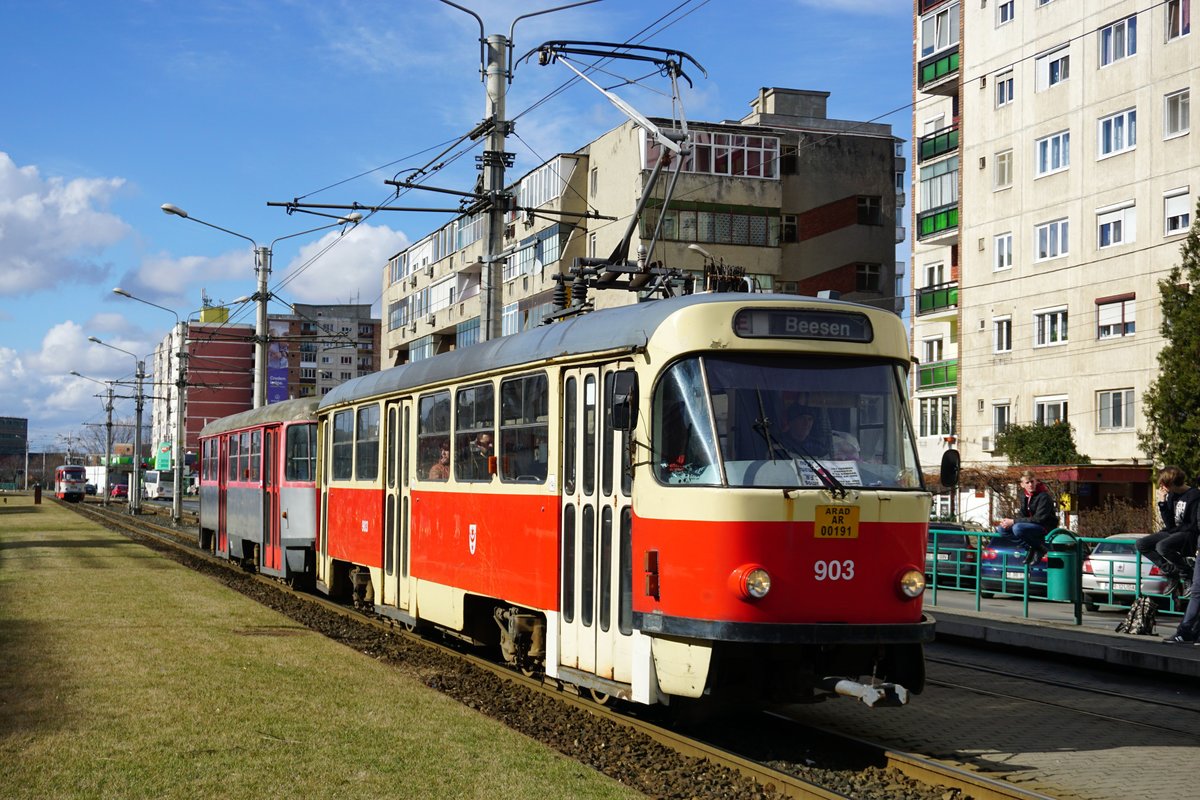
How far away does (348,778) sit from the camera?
→ 8109 mm

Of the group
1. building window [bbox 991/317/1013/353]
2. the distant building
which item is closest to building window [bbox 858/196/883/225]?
building window [bbox 991/317/1013/353]

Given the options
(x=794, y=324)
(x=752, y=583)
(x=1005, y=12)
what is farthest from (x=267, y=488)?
(x=1005, y=12)

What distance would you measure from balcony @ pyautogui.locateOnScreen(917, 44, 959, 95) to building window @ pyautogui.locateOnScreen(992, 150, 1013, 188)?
14.9 ft

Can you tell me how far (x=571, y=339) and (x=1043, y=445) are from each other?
31151mm

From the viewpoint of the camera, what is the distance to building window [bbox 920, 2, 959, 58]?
1863 inches

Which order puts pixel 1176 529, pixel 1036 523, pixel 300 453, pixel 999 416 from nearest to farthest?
pixel 1176 529, pixel 1036 523, pixel 300 453, pixel 999 416

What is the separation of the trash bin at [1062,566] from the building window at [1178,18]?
22.9 metres

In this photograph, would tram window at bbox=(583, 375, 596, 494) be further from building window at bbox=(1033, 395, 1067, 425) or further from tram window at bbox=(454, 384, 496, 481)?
building window at bbox=(1033, 395, 1067, 425)

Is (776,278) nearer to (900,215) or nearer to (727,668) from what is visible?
(900,215)

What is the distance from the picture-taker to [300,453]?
2084cm

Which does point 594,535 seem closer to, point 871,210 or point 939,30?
point 939,30

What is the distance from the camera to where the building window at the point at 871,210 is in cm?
5725

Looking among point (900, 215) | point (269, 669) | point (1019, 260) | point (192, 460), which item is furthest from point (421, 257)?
point (269, 669)

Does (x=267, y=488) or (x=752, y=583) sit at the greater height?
(x=267, y=488)
